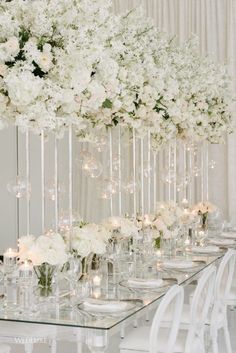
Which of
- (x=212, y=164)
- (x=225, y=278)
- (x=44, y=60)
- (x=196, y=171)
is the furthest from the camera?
(x=212, y=164)

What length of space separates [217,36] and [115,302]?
5.62 metres

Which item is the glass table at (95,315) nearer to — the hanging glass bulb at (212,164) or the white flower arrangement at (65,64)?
the white flower arrangement at (65,64)

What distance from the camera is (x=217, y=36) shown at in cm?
856

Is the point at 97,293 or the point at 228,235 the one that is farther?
the point at 228,235

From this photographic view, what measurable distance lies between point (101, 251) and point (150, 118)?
1530 millimetres

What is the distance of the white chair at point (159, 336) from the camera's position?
3500 millimetres

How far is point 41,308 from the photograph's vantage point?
11.8 ft

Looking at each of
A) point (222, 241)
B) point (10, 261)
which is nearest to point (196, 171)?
point (222, 241)

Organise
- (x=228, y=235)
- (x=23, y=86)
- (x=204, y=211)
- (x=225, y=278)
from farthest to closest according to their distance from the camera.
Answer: (x=204, y=211), (x=228, y=235), (x=225, y=278), (x=23, y=86)

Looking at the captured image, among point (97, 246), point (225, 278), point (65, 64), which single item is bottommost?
point (225, 278)

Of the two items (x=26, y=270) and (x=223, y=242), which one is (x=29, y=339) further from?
(x=223, y=242)

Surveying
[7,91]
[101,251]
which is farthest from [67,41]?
[101,251]

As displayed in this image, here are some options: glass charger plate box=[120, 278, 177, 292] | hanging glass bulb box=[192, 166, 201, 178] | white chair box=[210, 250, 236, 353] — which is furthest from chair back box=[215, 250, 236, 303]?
hanging glass bulb box=[192, 166, 201, 178]

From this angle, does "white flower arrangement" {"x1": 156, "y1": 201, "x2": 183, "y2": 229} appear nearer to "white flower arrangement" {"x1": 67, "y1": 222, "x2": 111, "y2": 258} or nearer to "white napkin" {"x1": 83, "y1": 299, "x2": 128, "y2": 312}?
"white flower arrangement" {"x1": 67, "y1": 222, "x2": 111, "y2": 258}
